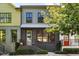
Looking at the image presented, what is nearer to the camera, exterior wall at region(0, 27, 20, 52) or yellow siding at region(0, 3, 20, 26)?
exterior wall at region(0, 27, 20, 52)

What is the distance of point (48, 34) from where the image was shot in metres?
2.94

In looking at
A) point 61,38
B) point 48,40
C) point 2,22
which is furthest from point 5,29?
point 61,38

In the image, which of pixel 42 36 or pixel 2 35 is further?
pixel 42 36

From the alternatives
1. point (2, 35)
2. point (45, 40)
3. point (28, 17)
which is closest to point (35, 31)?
point (45, 40)

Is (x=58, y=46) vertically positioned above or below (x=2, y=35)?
below

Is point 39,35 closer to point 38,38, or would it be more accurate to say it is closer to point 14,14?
point 38,38

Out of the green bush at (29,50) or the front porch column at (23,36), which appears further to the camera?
the front porch column at (23,36)

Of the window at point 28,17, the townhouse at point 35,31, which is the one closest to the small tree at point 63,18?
the townhouse at point 35,31

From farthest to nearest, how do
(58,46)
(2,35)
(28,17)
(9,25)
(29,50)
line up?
(28,17) → (9,25) → (58,46) → (2,35) → (29,50)

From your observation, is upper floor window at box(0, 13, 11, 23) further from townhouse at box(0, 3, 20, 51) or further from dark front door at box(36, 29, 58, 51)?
dark front door at box(36, 29, 58, 51)

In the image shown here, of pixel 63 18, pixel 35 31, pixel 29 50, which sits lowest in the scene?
pixel 29 50

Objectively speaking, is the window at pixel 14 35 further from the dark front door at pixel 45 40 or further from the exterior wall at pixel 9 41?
the dark front door at pixel 45 40

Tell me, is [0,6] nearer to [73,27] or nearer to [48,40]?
[48,40]

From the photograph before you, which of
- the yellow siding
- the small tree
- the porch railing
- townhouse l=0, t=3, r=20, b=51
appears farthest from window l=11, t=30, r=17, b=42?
the porch railing
